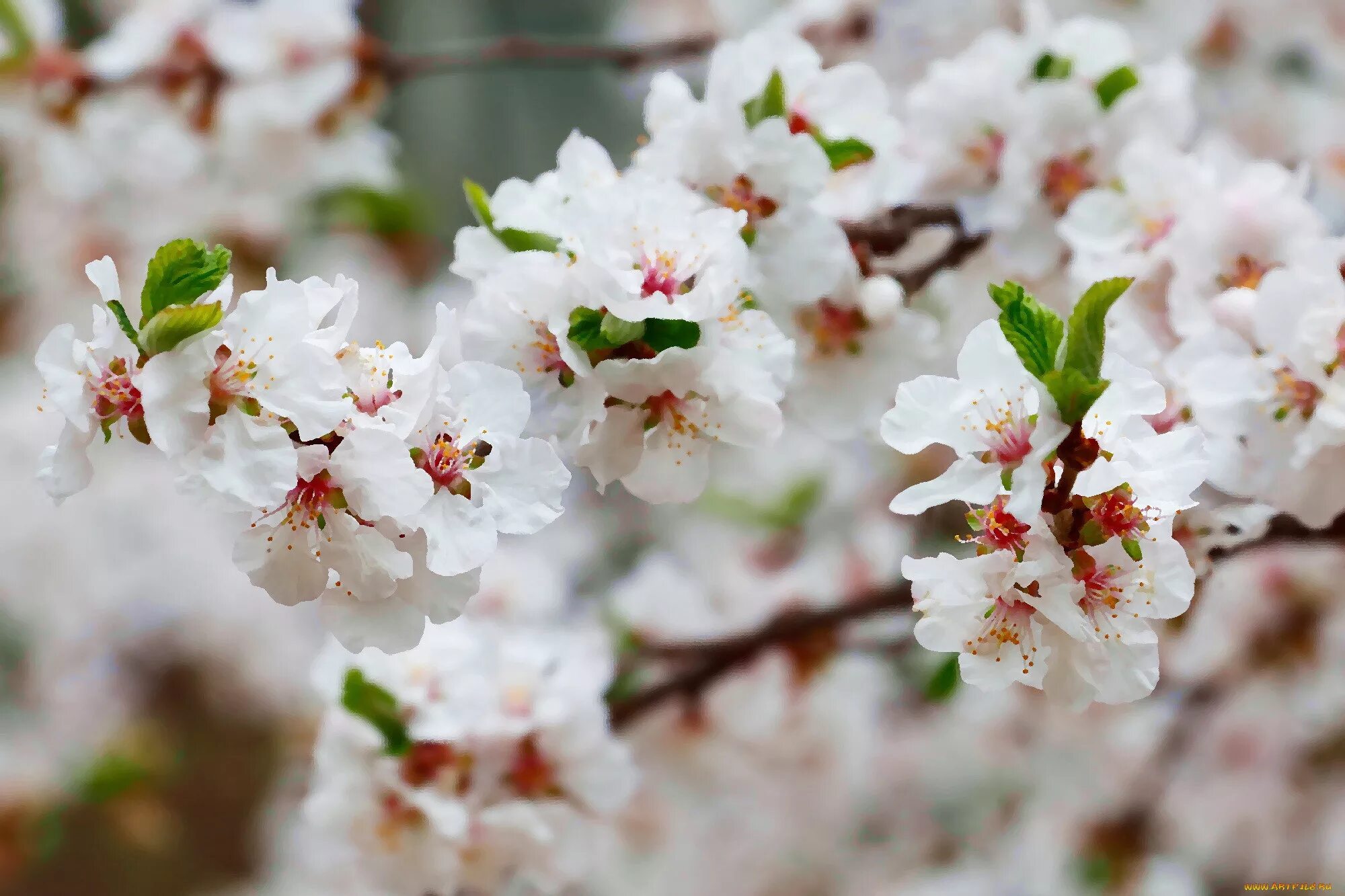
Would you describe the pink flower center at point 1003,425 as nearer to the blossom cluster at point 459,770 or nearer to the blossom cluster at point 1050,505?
the blossom cluster at point 1050,505

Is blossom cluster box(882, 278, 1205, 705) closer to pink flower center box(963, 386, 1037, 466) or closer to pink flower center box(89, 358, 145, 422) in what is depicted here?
pink flower center box(963, 386, 1037, 466)

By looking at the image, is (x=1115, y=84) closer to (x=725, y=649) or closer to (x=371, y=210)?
(x=725, y=649)

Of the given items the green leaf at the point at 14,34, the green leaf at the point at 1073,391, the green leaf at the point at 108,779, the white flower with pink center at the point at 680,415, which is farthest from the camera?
the green leaf at the point at 108,779

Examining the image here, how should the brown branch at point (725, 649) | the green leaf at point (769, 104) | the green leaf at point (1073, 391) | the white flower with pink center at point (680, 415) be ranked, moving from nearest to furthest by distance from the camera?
1. the green leaf at point (1073, 391)
2. the white flower with pink center at point (680, 415)
3. the green leaf at point (769, 104)
4. the brown branch at point (725, 649)

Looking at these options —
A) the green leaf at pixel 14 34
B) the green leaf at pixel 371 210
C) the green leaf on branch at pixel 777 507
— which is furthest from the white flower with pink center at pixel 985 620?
the green leaf at pixel 371 210

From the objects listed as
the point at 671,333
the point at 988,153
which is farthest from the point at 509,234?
the point at 988,153

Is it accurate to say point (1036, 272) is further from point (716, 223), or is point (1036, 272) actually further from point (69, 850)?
point (69, 850)

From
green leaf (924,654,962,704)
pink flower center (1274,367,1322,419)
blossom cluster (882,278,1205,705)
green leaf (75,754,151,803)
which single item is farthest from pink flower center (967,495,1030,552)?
green leaf (75,754,151,803)
